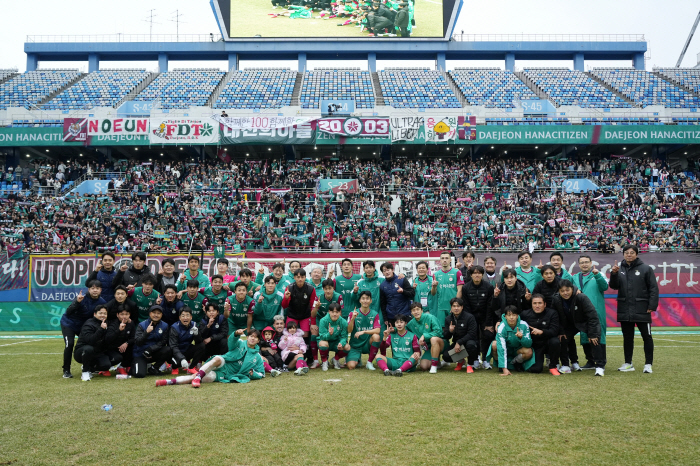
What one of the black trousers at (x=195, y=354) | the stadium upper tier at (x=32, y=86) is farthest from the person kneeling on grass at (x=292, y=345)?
the stadium upper tier at (x=32, y=86)

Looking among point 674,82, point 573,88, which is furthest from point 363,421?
point 674,82

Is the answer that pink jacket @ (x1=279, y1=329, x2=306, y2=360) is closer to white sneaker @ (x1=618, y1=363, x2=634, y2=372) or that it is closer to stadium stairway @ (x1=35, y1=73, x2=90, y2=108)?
Answer: white sneaker @ (x1=618, y1=363, x2=634, y2=372)

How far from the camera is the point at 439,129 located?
1151 inches

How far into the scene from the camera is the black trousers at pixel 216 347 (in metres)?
9.16

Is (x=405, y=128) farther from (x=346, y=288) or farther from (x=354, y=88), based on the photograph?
(x=346, y=288)

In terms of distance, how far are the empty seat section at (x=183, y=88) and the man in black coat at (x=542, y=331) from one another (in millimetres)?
32151

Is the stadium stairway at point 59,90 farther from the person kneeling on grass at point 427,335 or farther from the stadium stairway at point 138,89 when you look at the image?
the person kneeling on grass at point 427,335

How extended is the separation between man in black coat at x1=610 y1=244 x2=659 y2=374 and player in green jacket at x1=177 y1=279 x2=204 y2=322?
738 cm

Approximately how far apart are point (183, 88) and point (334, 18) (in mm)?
14550

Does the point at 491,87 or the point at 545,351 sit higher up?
the point at 491,87

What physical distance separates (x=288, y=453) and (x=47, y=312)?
17344 millimetres

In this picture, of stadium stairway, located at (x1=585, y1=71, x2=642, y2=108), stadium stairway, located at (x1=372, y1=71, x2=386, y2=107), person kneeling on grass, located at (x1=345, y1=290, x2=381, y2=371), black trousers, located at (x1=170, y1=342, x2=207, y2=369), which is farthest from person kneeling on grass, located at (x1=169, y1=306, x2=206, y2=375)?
stadium stairway, located at (x1=585, y1=71, x2=642, y2=108)

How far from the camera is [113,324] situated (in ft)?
29.4

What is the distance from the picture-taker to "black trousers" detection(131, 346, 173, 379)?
28.3 feet
